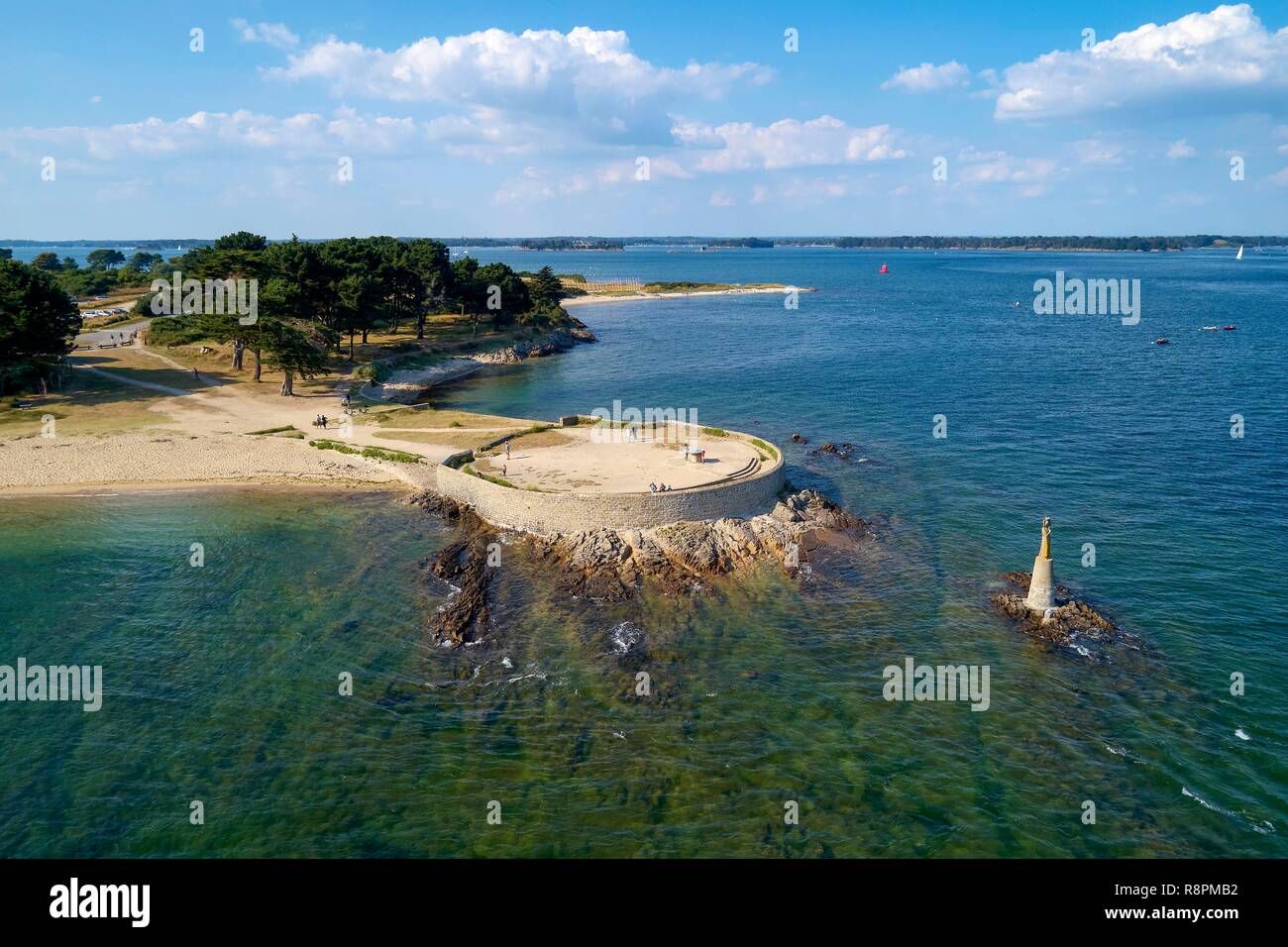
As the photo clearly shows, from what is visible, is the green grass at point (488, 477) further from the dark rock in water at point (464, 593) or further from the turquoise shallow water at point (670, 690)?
the turquoise shallow water at point (670, 690)

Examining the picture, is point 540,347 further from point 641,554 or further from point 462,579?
point 462,579

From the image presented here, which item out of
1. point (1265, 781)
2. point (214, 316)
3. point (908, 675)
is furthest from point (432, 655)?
point (214, 316)

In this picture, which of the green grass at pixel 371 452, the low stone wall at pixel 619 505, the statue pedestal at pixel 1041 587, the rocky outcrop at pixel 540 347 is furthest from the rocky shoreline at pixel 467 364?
the statue pedestal at pixel 1041 587

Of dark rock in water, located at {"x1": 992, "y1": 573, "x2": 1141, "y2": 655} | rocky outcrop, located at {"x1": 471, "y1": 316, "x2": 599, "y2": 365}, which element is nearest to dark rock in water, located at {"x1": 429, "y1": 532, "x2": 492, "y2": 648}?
dark rock in water, located at {"x1": 992, "y1": 573, "x2": 1141, "y2": 655}

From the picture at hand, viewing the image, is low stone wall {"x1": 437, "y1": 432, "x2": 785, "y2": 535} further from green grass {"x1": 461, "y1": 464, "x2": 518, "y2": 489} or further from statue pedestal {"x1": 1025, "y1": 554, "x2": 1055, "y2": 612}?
statue pedestal {"x1": 1025, "y1": 554, "x2": 1055, "y2": 612}

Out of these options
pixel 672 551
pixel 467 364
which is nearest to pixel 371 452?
pixel 672 551

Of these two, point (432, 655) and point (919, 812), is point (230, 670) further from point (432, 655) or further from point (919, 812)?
point (919, 812)
